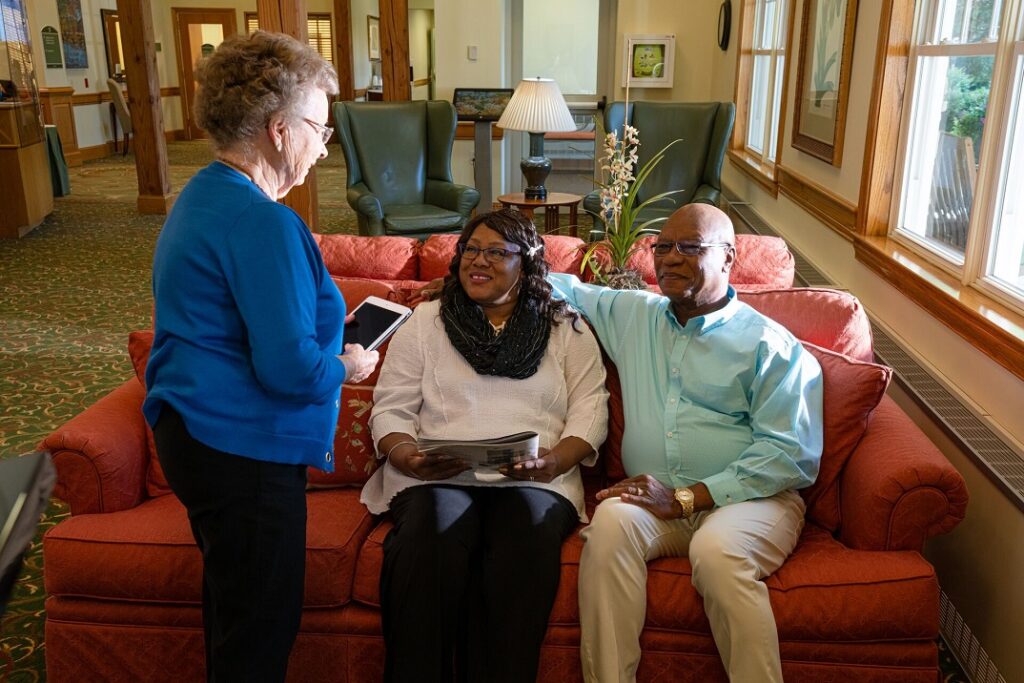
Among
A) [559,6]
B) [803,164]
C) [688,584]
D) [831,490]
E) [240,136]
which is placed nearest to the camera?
[240,136]

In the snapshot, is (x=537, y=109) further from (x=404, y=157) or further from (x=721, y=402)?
(x=721, y=402)

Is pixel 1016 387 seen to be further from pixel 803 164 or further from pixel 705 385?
pixel 803 164

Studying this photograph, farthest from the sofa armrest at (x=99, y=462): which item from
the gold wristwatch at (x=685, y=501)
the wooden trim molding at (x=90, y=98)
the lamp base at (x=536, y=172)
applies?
the wooden trim molding at (x=90, y=98)

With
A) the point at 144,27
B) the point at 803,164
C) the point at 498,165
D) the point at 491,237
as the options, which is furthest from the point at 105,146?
the point at 491,237

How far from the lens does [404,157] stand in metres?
6.12

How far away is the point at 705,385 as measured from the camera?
84.0 inches

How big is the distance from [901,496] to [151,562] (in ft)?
5.51

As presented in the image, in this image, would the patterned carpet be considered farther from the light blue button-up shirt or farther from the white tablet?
the white tablet

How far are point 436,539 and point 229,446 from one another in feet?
1.99

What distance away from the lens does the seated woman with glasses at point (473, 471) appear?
6.19ft

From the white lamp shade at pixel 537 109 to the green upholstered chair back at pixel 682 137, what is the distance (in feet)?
2.01

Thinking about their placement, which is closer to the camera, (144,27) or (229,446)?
(229,446)

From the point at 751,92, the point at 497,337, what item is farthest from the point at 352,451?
the point at 751,92

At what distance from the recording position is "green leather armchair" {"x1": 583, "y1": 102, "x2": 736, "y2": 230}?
5863 millimetres
